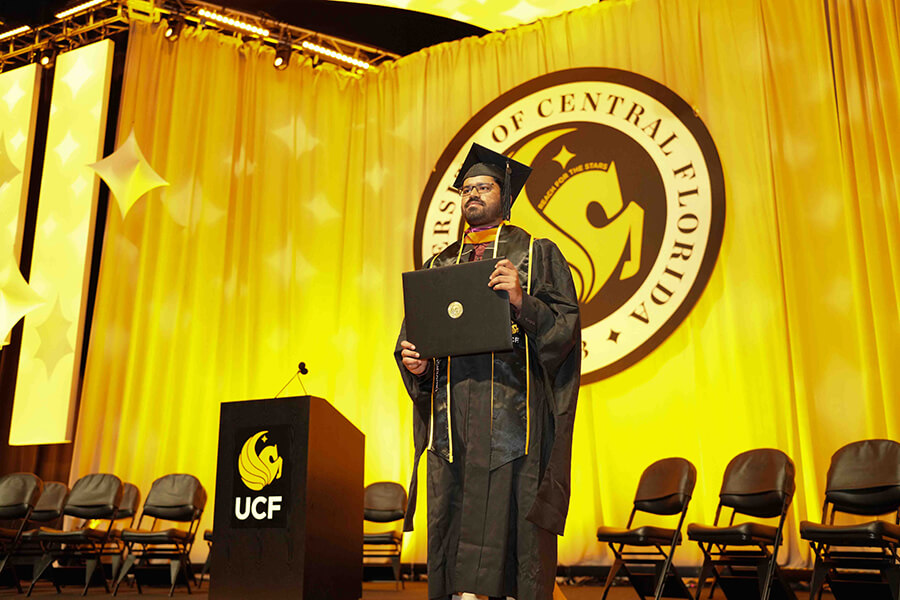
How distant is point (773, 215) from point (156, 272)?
4.98 meters

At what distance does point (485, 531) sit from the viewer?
7.44 ft

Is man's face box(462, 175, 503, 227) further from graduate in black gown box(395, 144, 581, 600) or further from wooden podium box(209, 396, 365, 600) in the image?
wooden podium box(209, 396, 365, 600)

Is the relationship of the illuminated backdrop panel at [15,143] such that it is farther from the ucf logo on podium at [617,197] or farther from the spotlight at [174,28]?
the ucf logo on podium at [617,197]

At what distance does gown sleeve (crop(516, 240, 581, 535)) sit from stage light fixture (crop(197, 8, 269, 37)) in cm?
571

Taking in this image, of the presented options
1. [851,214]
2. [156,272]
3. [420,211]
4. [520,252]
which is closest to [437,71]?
[420,211]

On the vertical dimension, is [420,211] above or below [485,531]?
above

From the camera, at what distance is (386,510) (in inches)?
243

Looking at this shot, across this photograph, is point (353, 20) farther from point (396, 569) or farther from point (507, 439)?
point (507, 439)

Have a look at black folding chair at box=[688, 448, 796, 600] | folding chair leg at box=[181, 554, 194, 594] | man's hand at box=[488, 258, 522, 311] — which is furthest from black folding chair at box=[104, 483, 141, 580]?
man's hand at box=[488, 258, 522, 311]

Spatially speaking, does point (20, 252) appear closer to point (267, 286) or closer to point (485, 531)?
point (267, 286)

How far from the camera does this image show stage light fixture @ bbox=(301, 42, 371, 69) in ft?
24.7

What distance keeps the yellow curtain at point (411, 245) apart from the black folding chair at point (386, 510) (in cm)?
32

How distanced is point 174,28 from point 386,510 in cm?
455

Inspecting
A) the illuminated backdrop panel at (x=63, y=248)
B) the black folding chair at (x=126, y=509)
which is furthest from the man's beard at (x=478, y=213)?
the illuminated backdrop panel at (x=63, y=248)
